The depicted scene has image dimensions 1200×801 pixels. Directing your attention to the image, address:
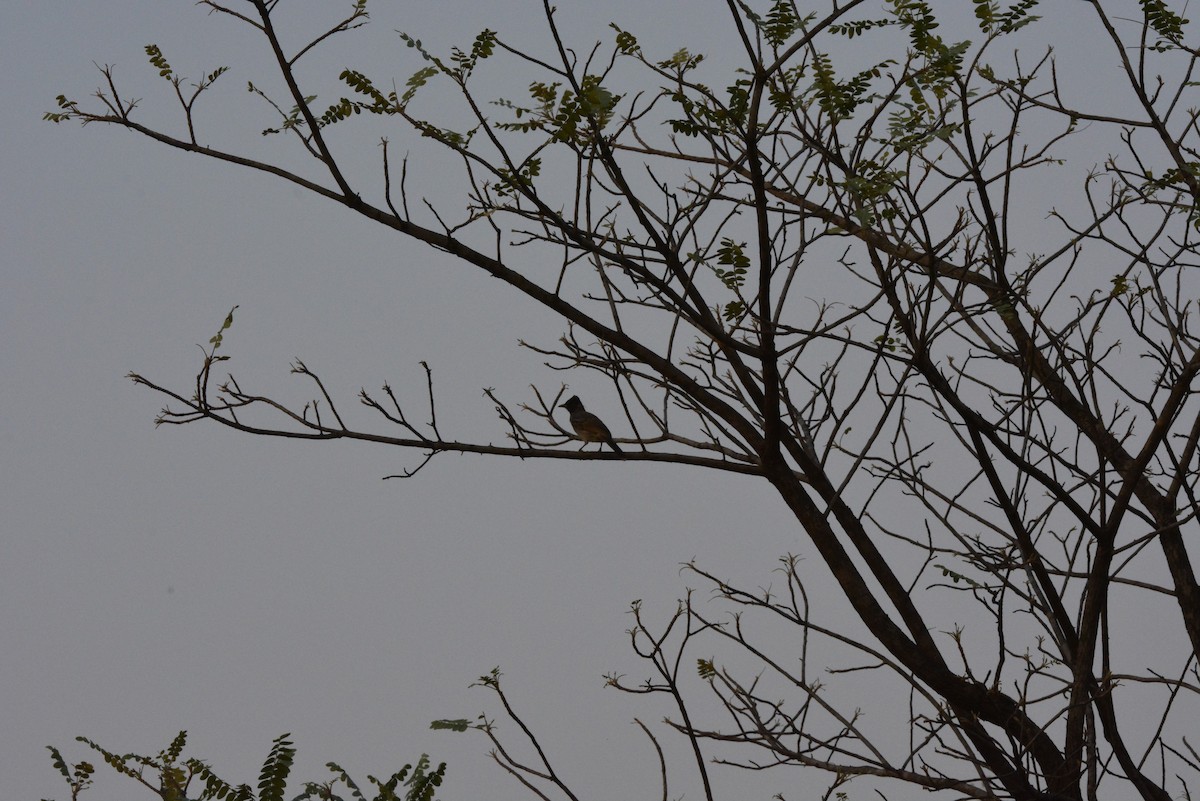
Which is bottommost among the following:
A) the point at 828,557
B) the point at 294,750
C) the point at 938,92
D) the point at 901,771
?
the point at 294,750

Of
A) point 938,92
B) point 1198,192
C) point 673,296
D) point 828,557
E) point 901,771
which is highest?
point 1198,192

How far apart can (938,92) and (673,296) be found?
1015 mm

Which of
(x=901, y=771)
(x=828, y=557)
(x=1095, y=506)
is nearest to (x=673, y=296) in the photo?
(x=828, y=557)

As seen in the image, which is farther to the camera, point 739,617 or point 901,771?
point 739,617

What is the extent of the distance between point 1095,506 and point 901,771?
4.02 feet

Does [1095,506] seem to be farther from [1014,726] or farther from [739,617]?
[739,617]

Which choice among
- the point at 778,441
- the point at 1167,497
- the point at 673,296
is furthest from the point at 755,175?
the point at 1167,497

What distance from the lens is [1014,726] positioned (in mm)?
3312

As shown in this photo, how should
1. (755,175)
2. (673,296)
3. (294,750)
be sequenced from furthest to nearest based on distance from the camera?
(673,296) < (755,175) < (294,750)

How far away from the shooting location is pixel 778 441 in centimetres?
315

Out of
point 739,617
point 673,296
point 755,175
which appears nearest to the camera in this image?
point 755,175

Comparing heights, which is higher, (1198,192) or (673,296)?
(1198,192)

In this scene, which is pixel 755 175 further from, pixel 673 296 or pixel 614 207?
pixel 614 207

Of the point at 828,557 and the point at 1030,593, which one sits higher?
the point at 1030,593
